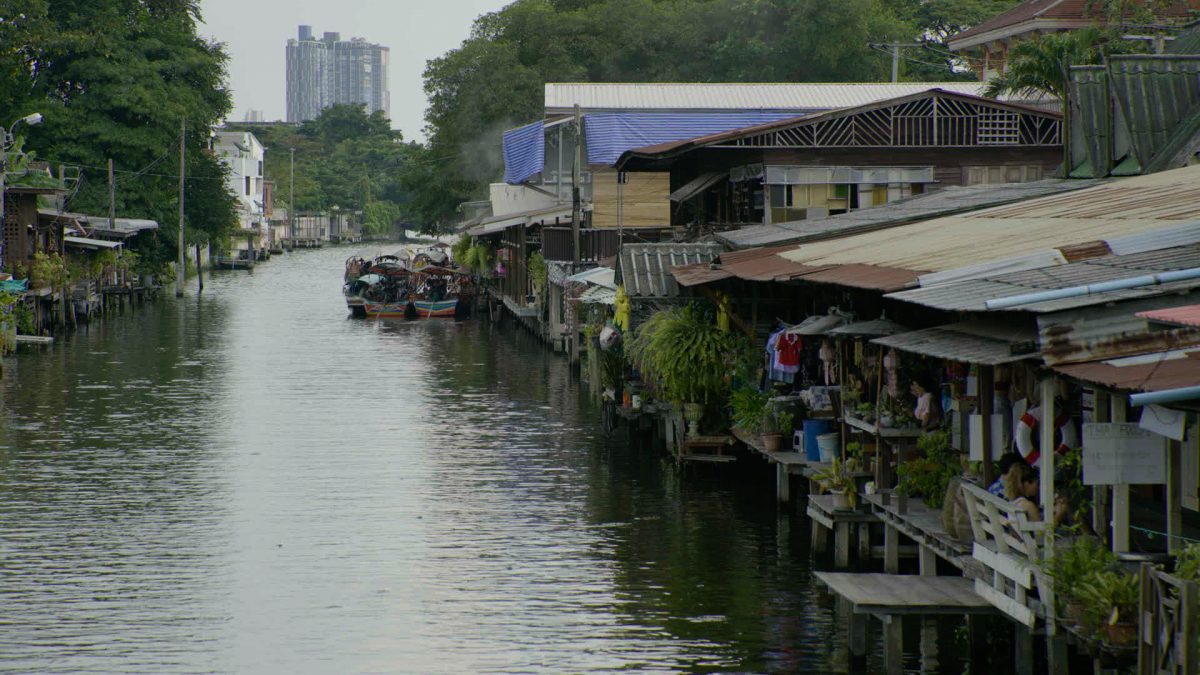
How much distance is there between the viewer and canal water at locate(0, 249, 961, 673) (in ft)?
→ 48.7

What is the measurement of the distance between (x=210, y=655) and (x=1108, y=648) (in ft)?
26.3

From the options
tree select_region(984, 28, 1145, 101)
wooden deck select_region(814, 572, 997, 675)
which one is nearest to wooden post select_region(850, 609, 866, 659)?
wooden deck select_region(814, 572, 997, 675)

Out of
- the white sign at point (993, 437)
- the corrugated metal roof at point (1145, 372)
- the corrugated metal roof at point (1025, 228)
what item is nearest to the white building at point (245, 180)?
the corrugated metal roof at point (1025, 228)

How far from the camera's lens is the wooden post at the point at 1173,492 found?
11.1 m

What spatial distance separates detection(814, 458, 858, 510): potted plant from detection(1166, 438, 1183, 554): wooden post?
19.8 feet

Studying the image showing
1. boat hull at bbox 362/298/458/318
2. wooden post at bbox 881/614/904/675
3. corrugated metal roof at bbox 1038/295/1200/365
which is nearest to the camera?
corrugated metal roof at bbox 1038/295/1200/365

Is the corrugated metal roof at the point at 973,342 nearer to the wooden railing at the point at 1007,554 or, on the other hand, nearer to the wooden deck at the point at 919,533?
the wooden railing at the point at 1007,554

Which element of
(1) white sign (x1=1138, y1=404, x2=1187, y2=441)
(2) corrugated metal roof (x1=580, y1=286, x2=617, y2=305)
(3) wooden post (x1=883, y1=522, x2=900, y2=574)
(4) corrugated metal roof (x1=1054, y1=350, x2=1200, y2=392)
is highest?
(2) corrugated metal roof (x1=580, y1=286, x2=617, y2=305)

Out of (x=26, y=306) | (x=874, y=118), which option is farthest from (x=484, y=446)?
(x=26, y=306)

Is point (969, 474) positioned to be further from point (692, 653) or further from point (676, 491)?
point (676, 491)

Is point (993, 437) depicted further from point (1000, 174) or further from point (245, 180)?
point (245, 180)

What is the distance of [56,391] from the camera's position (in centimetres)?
3534

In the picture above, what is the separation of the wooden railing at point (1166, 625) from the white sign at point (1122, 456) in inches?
39.2

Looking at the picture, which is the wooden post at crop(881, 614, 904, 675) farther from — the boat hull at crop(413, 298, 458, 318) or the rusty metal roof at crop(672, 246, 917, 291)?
the boat hull at crop(413, 298, 458, 318)
